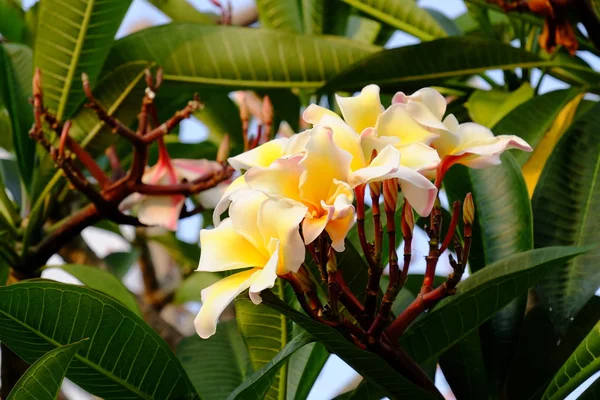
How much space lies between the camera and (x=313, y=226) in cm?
61

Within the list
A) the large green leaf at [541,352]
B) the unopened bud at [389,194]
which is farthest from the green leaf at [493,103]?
the unopened bud at [389,194]

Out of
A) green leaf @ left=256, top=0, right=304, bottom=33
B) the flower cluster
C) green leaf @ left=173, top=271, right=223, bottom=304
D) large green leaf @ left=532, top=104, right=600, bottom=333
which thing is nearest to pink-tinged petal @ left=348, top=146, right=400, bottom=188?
the flower cluster

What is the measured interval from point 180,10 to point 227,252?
1099 millimetres

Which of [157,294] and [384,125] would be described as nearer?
[384,125]

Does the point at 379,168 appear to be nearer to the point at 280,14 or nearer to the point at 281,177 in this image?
the point at 281,177

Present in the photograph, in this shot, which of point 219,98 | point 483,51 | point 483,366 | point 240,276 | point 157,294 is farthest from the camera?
point 157,294

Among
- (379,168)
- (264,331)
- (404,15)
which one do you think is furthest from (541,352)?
(404,15)

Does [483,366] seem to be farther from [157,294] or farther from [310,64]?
[157,294]

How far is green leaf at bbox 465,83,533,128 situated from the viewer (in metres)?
1.16

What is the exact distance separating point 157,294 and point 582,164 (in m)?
1.23

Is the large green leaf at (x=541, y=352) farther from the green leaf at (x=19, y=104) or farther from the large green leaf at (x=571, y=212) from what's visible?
the green leaf at (x=19, y=104)

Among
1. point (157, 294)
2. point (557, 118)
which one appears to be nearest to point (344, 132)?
point (557, 118)

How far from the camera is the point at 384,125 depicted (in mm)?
693

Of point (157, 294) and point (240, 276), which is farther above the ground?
point (240, 276)
